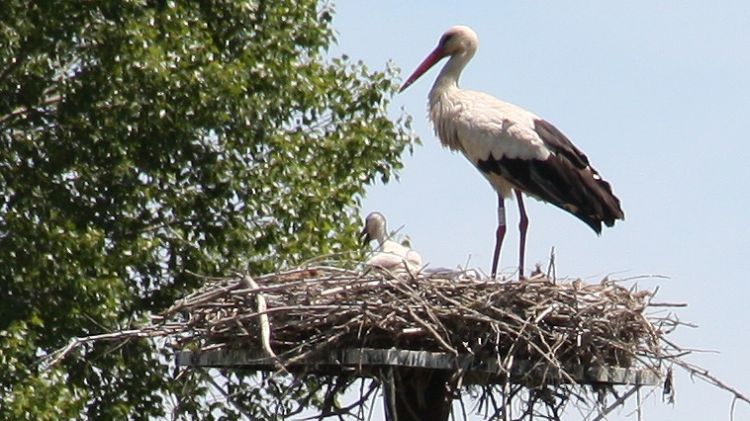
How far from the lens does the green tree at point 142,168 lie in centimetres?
1791

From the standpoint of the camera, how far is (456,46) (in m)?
15.9

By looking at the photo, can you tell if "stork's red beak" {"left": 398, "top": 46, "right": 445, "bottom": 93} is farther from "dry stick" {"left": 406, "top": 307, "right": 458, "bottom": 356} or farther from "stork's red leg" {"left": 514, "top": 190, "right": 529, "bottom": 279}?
"dry stick" {"left": 406, "top": 307, "right": 458, "bottom": 356}

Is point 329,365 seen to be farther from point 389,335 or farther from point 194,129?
point 194,129

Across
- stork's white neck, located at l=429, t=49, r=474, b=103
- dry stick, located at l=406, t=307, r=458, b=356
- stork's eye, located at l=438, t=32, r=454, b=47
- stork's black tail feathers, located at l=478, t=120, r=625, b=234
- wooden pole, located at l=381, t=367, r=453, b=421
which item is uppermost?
stork's eye, located at l=438, t=32, r=454, b=47

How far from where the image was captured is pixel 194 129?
1841cm

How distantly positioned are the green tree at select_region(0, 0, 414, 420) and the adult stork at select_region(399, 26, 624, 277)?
3.00 meters

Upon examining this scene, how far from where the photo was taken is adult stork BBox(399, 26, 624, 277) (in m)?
14.5

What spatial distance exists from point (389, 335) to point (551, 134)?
Result: 3565 mm

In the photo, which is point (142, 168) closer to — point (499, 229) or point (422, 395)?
point (499, 229)

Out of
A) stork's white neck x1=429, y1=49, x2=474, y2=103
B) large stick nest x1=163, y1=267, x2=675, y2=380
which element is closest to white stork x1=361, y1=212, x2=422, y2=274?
large stick nest x1=163, y1=267, x2=675, y2=380

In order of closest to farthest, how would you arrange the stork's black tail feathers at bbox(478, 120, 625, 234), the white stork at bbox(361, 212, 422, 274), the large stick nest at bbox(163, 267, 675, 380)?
the large stick nest at bbox(163, 267, 675, 380) < the white stork at bbox(361, 212, 422, 274) < the stork's black tail feathers at bbox(478, 120, 625, 234)

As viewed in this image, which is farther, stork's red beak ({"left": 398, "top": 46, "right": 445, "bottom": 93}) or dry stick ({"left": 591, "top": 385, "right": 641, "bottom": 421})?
stork's red beak ({"left": 398, "top": 46, "right": 445, "bottom": 93})

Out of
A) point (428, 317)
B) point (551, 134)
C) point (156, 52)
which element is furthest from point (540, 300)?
point (156, 52)

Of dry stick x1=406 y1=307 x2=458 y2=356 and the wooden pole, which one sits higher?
dry stick x1=406 y1=307 x2=458 y2=356
